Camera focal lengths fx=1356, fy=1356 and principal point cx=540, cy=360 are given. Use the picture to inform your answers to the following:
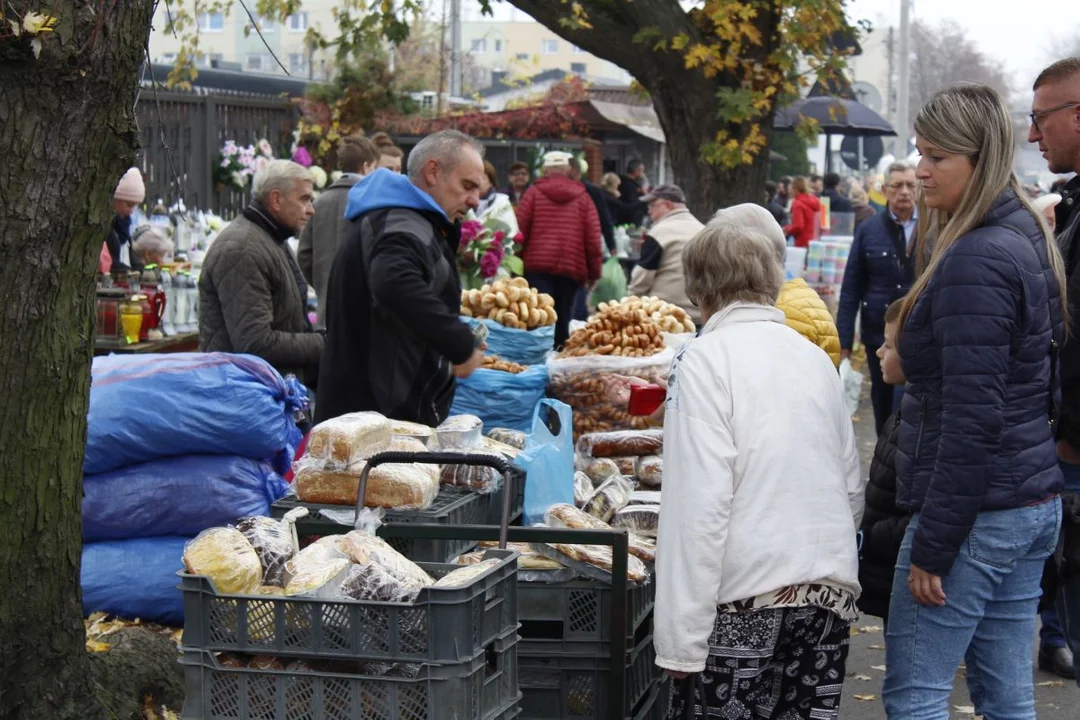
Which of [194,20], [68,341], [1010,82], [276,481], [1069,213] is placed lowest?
[276,481]

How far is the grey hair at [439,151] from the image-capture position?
16.8ft

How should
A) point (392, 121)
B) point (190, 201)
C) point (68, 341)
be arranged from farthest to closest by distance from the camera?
point (392, 121) < point (190, 201) < point (68, 341)

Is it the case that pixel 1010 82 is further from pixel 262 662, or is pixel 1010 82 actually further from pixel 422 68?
pixel 262 662

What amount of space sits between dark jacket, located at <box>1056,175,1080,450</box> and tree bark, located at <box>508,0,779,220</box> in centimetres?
661

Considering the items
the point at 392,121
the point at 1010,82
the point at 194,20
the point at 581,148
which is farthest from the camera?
the point at 1010,82

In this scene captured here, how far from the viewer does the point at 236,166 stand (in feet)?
47.3

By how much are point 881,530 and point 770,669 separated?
0.54m

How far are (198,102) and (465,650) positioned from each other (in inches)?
494

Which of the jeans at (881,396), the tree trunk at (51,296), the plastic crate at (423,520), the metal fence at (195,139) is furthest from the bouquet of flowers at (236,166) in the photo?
the plastic crate at (423,520)

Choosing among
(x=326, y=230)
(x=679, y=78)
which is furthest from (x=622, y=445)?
(x=679, y=78)

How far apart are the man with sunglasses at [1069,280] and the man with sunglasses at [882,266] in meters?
4.24

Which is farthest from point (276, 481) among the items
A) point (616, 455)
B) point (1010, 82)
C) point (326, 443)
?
point (1010, 82)

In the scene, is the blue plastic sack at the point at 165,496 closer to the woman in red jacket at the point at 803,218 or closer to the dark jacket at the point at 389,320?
the dark jacket at the point at 389,320

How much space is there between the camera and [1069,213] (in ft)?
13.5
